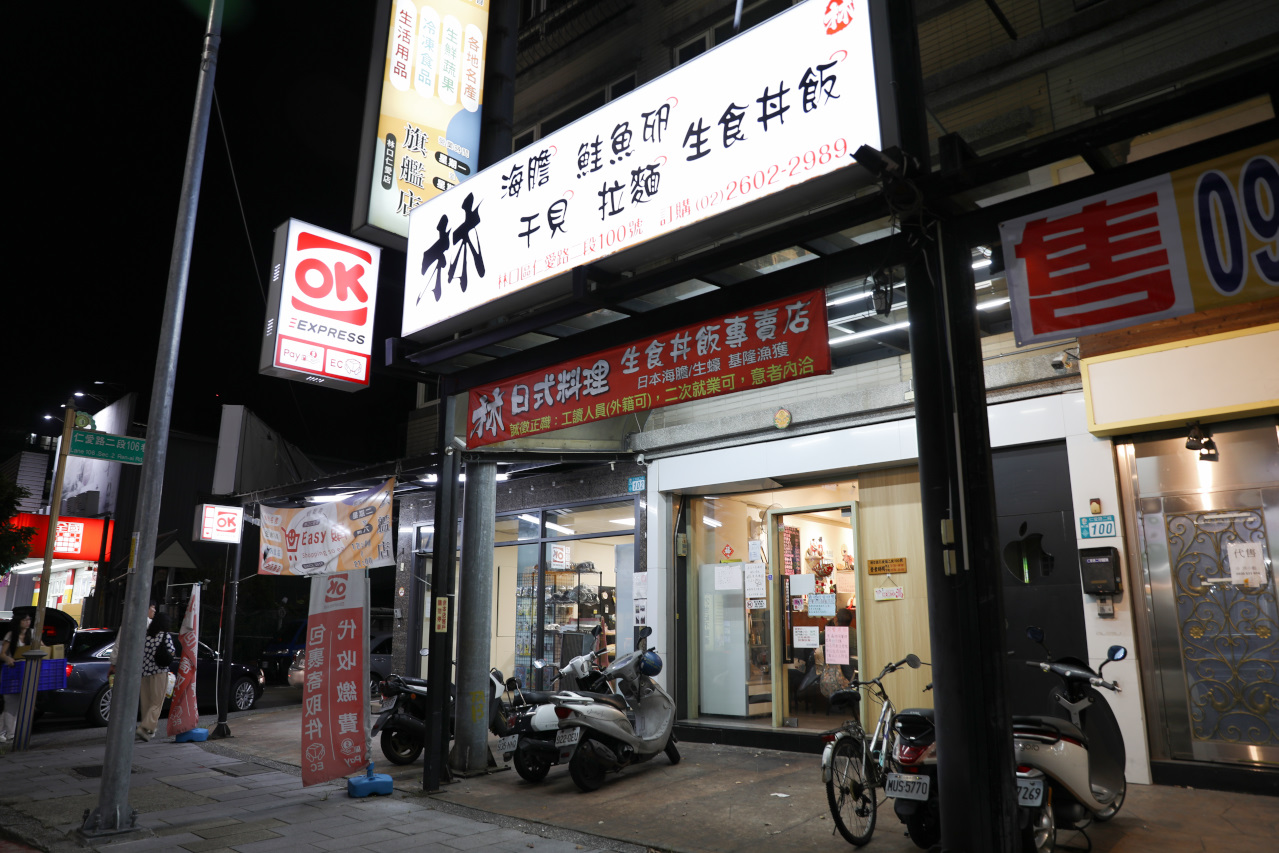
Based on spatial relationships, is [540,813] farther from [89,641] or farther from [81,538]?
[81,538]

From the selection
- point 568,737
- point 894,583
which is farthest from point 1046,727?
point 568,737

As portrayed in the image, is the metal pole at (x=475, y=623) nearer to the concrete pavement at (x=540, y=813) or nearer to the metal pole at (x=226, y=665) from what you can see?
the concrete pavement at (x=540, y=813)

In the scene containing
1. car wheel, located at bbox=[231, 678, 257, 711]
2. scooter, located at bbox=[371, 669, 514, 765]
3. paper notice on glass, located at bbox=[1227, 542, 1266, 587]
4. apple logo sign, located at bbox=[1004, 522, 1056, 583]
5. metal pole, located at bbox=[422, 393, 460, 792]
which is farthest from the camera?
car wheel, located at bbox=[231, 678, 257, 711]

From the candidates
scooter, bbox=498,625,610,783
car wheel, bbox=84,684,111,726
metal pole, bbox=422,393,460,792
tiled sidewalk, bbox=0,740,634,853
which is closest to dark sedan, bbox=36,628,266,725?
car wheel, bbox=84,684,111,726

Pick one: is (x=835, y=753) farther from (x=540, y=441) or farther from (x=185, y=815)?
(x=540, y=441)

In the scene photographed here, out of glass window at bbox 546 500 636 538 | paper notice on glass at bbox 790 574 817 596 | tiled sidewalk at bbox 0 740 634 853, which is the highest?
glass window at bbox 546 500 636 538

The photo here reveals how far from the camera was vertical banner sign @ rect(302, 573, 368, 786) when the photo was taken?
25.9ft

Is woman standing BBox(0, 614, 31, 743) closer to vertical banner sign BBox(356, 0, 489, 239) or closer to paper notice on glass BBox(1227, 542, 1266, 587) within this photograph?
vertical banner sign BBox(356, 0, 489, 239)

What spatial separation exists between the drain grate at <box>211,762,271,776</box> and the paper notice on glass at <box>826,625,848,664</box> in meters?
7.03

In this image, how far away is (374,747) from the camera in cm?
1107

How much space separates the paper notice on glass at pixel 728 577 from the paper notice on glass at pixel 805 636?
103cm

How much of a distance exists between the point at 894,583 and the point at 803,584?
1352mm

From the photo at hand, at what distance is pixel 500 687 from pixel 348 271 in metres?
5.96

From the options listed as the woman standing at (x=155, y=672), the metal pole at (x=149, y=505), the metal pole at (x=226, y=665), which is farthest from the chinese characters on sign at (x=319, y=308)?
the woman standing at (x=155, y=672)
